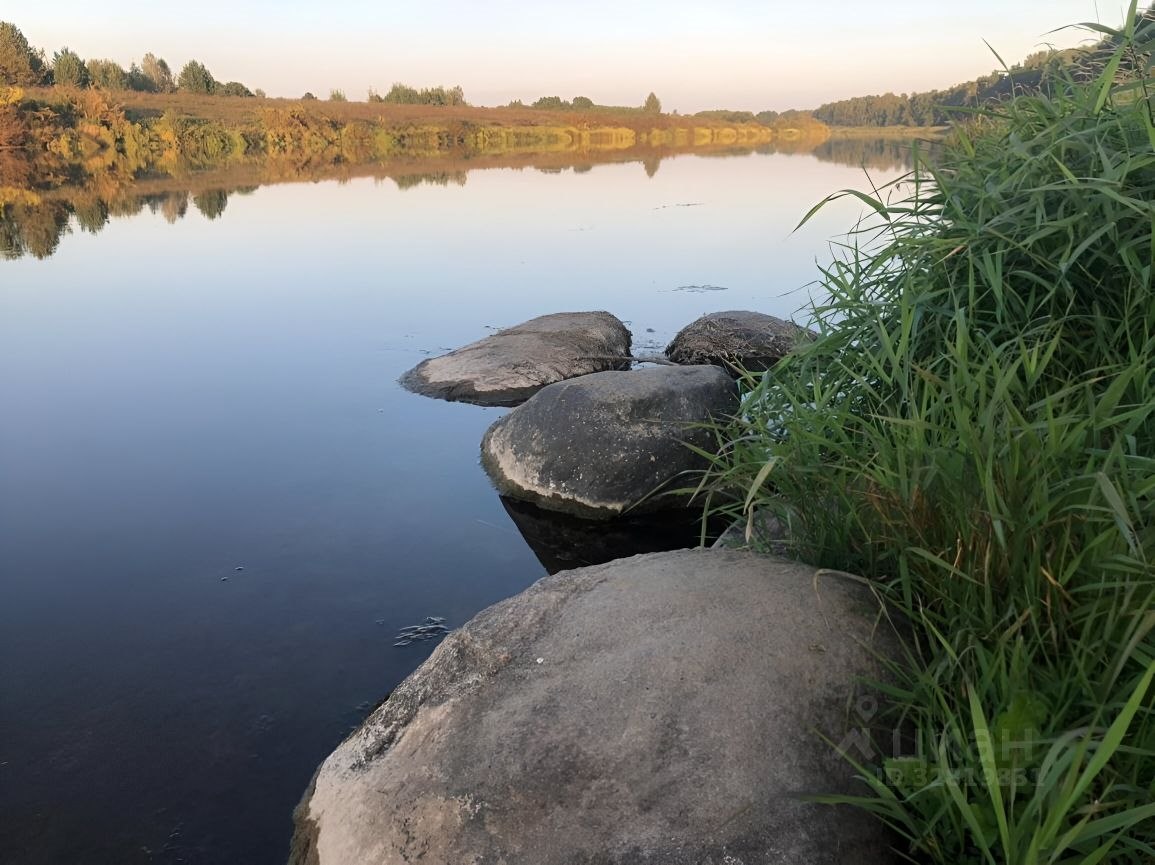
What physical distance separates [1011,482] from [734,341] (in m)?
7.21

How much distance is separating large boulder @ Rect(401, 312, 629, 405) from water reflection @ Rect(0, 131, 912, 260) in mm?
3592

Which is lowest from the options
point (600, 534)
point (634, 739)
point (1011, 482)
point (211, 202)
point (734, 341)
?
point (600, 534)

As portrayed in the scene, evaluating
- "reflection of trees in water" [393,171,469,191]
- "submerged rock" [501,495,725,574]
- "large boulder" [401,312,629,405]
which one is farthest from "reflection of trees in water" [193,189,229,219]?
"submerged rock" [501,495,725,574]

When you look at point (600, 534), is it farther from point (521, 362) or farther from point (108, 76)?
point (108, 76)

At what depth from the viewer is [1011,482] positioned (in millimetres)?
1857

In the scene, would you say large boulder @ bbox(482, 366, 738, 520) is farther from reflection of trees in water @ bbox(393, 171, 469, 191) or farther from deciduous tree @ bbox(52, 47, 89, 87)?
deciduous tree @ bbox(52, 47, 89, 87)

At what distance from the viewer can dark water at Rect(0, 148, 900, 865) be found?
3.33 metres

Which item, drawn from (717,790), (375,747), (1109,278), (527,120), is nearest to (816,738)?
(717,790)

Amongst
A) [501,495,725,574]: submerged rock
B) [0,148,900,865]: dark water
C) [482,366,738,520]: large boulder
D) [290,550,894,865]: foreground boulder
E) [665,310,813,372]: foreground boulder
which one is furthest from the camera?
[665,310,813,372]: foreground boulder

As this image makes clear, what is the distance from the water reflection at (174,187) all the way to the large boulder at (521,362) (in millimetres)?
3592

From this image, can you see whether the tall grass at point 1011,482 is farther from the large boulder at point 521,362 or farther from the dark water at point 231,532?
the large boulder at point 521,362

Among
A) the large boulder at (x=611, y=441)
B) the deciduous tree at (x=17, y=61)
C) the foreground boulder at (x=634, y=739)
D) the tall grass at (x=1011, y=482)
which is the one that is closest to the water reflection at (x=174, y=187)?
the large boulder at (x=611, y=441)

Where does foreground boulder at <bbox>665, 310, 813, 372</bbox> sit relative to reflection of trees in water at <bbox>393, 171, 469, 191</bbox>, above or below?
below

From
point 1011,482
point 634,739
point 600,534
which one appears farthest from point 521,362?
point 1011,482
